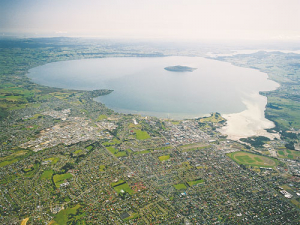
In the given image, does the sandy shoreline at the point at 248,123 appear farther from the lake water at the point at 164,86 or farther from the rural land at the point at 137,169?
the lake water at the point at 164,86

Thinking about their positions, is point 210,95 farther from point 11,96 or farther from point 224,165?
point 11,96

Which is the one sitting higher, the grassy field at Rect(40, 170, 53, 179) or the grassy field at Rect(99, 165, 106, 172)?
the grassy field at Rect(99, 165, 106, 172)

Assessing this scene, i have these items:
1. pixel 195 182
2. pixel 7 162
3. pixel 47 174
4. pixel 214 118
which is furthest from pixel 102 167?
pixel 214 118

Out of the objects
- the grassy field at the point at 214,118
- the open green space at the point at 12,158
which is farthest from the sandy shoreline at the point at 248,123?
the open green space at the point at 12,158

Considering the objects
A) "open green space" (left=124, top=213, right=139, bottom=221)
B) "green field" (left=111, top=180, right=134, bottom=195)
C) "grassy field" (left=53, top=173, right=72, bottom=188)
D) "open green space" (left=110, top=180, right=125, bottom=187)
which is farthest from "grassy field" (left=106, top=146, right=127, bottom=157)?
"open green space" (left=124, top=213, right=139, bottom=221)

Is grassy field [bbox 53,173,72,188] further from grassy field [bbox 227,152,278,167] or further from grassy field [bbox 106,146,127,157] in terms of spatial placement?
grassy field [bbox 227,152,278,167]

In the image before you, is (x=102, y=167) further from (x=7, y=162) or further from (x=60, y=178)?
(x=7, y=162)
